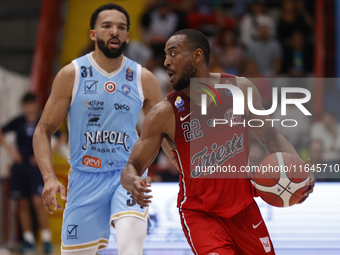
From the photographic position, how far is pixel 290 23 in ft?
39.0

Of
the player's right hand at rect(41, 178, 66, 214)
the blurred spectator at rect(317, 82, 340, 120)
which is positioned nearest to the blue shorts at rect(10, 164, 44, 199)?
the player's right hand at rect(41, 178, 66, 214)

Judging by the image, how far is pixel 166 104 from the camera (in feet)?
13.9

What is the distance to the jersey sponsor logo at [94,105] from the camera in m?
5.00

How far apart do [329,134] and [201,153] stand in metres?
5.85

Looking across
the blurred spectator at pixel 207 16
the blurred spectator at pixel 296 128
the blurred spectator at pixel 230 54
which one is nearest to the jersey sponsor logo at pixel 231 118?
the blurred spectator at pixel 296 128

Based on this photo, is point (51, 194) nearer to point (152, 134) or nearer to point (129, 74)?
point (152, 134)

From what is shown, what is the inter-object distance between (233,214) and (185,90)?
995mm

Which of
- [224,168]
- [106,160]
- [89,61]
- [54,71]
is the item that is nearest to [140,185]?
[224,168]

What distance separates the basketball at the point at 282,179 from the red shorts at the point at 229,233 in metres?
0.21

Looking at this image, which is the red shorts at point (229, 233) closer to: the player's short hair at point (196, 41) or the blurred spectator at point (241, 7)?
the player's short hair at point (196, 41)

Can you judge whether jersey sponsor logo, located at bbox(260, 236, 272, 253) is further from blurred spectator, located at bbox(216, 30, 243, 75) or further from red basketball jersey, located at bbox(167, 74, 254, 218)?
blurred spectator, located at bbox(216, 30, 243, 75)

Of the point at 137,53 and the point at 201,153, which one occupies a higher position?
the point at 137,53

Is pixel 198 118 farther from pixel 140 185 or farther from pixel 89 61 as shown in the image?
pixel 89 61

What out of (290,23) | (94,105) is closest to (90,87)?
(94,105)
